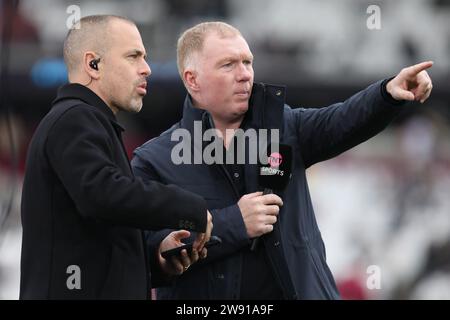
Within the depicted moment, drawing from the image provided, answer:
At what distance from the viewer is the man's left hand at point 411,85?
4988 millimetres

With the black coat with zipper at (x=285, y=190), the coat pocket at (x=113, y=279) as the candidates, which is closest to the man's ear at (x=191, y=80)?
the black coat with zipper at (x=285, y=190)

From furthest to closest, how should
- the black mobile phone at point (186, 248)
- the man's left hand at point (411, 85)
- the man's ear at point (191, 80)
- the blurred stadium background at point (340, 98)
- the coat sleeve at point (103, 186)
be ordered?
1. the blurred stadium background at point (340, 98)
2. the man's ear at point (191, 80)
3. the man's left hand at point (411, 85)
4. the black mobile phone at point (186, 248)
5. the coat sleeve at point (103, 186)

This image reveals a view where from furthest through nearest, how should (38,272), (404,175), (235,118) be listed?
(404,175), (235,118), (38,272)

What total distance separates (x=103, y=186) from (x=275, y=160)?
3.25 feet

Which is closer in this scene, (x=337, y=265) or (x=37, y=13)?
(x=337, y=265)

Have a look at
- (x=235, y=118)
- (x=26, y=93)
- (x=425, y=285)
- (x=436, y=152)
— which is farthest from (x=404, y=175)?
(x=235, y=118)

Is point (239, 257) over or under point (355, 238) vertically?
under

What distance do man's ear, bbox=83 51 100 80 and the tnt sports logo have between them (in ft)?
2.80

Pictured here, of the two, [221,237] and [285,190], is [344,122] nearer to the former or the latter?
[285,190]

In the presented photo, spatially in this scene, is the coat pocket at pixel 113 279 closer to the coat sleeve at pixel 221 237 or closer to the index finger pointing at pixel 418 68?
the coat sleeve at pixel 221 237

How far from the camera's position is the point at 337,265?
42.8 ft

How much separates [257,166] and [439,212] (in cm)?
875

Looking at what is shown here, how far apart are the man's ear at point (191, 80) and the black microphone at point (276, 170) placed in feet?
1.88

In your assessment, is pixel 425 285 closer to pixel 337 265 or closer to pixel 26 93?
pixel 337 265
